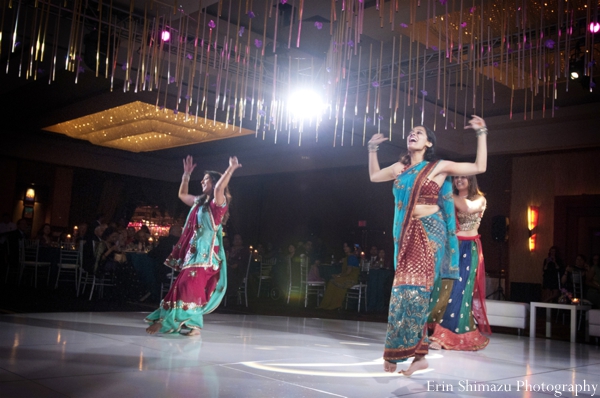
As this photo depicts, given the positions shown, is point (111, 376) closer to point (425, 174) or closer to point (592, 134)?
point (425, 174)

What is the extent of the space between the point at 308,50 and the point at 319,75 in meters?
0.59

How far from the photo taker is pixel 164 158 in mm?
15648

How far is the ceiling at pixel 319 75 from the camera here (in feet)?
20.2

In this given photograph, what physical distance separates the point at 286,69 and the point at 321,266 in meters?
3.59

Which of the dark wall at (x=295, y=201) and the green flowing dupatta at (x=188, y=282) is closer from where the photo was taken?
the green flowing dupatta at (x=188, y=282)

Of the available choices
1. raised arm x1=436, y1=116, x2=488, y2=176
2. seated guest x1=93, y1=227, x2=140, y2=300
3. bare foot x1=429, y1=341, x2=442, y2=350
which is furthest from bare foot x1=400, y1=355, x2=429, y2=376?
seated guest x1=93, y1=227, x2=140, y2=300

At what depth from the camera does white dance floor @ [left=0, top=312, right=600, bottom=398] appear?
249 cm

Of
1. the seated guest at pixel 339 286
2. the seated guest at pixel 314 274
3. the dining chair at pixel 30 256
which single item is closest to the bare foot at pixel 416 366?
the seated guest at pixel 339 286

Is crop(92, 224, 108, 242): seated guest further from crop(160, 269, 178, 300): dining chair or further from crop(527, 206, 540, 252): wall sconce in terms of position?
crop(527, 206, 540, 252): wall sconce

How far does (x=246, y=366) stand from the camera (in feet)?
10.2

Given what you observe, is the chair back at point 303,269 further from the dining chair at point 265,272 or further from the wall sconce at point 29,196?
the wall sconce at point 29,196

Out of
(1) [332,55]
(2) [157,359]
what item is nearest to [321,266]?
(1) [332,55]

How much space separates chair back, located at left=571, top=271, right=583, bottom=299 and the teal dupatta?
219 inches

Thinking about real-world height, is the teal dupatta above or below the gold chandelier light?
below
